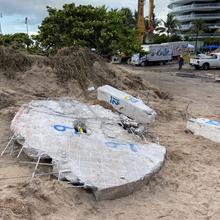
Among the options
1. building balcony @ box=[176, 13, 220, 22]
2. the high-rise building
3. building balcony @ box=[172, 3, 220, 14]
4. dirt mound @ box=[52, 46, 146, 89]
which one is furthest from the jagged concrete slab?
building balcony @ box=[176, 13, 220, 22]

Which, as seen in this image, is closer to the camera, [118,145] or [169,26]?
[118,145]

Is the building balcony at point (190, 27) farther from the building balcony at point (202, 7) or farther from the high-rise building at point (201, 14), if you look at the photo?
the building balcony at point (202, 7)

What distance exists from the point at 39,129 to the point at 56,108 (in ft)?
6.42

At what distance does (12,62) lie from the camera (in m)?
14.4

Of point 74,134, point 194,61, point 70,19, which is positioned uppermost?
point 70,19

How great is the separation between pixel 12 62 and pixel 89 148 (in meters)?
7.71

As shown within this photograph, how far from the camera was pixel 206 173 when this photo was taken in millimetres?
7973

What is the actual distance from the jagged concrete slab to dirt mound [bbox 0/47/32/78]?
4.37m

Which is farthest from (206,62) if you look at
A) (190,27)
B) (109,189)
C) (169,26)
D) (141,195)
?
(190,27)

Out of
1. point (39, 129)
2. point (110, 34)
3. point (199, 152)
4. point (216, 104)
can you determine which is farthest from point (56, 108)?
point (110, 34)

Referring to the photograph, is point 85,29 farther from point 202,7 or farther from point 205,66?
point 202,7

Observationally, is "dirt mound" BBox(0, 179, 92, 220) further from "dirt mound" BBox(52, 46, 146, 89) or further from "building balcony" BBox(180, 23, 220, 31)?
"building balcony" BBox(180, 23, 220, 31)

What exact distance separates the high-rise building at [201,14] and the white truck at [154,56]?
48.6 meters

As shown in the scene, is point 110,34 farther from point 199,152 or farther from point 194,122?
point 199,152
